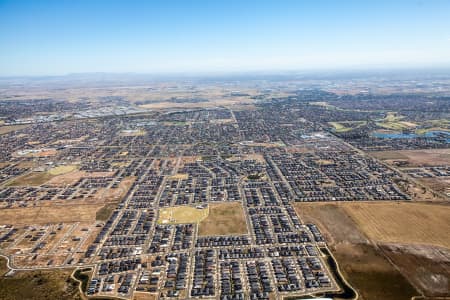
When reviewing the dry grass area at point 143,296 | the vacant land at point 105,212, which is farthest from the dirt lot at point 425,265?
the vacant land at point 105,212

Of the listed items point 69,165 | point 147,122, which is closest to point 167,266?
point 69,165

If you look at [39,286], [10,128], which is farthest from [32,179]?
[10,128]

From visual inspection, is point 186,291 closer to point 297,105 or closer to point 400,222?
point 400,222

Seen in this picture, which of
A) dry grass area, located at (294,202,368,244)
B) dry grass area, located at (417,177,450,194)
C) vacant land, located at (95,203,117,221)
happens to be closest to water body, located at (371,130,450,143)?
dry grass area, located at (417,177,450,194)

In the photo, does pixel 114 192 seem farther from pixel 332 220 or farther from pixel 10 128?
pixel 10 128

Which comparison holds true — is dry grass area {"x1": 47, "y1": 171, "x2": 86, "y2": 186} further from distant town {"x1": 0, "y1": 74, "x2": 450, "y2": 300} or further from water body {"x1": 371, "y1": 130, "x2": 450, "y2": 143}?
water body {"x1": 371, "y1": 130, "x2": 450, "y2": 143}

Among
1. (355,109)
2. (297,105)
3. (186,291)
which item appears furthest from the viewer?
(297,105)
